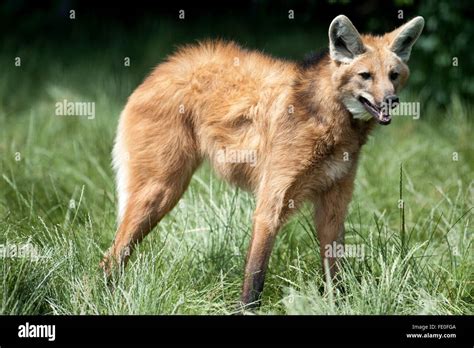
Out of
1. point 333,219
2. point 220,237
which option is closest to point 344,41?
point 333,219

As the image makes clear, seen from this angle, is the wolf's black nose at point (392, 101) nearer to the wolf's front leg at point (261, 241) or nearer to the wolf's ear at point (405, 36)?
the wolf's ear at point (405, 36)

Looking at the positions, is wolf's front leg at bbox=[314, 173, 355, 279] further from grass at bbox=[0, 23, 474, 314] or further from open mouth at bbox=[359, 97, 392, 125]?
open mouth at bbox=[359, 97, 392, 125]

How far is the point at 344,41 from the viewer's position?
409 centimetres

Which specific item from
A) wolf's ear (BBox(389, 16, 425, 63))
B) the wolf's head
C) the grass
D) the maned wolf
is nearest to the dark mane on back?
the maned wolf

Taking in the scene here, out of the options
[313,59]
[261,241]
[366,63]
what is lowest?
[261,241]

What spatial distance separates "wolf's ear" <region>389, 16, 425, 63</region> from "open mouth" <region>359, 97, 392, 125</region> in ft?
1.16

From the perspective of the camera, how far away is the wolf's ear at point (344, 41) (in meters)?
4.05

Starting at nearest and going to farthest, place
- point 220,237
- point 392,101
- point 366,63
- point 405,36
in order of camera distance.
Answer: point 392,101
point 366,63
point 405,36
point 220,237

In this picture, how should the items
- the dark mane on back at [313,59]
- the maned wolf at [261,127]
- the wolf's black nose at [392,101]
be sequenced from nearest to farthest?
the wolf's black nose at [392,101] → the maned wolf at [261,127] → the dark mane on back at [313,59]

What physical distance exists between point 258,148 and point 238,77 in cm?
44

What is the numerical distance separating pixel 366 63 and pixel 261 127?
0.69m

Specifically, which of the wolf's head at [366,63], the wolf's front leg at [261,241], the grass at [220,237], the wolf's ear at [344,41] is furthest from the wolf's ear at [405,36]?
the wolf's front leg at [261,241]

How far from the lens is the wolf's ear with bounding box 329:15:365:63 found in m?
4.05

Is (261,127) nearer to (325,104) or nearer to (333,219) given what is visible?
(325,104)
